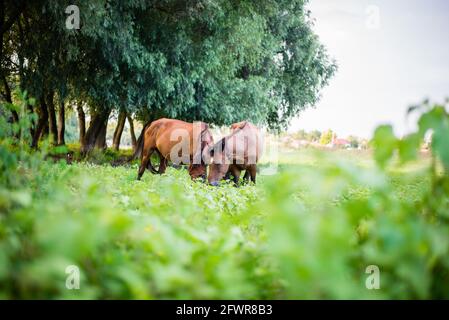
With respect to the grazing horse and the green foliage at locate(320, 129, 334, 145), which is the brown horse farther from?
the green foliage at locate(320, 129, 334, 145)

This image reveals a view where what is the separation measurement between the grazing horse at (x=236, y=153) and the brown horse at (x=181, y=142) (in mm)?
457

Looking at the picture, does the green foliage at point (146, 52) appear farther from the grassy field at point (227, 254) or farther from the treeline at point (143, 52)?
the grassy field at point (227, 254)

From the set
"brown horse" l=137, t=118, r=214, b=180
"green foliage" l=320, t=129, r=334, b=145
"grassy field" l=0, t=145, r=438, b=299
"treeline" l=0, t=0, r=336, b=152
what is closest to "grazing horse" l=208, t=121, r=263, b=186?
"brown horse" l=137, t=118, r=214, b=180

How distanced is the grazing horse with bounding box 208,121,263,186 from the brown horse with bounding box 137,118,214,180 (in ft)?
1.50

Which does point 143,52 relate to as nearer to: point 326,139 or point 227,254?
point 326,139

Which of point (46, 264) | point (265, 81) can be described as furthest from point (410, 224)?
point (265, 81)

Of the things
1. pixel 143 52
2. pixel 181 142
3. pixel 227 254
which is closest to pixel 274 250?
pixel 227 254

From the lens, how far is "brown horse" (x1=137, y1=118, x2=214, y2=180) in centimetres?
1062

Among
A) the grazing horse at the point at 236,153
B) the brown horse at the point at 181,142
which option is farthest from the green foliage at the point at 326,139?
the brown horse at the point at 181,142

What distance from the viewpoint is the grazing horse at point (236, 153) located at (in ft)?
33.2
